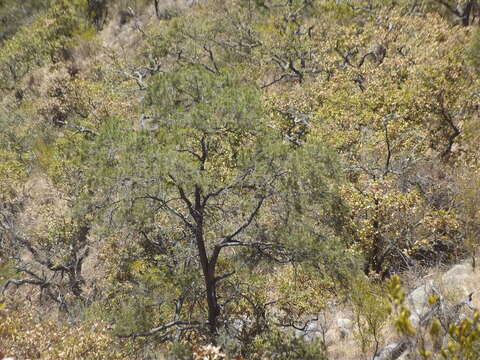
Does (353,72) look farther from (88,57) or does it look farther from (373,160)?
(88,57)

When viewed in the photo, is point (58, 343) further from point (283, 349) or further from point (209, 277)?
point (283, 349)

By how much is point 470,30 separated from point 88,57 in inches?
1154

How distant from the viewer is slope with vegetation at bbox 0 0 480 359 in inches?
295

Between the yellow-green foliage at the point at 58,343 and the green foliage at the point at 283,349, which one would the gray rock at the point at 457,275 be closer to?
the green foliage at the point at 283,349

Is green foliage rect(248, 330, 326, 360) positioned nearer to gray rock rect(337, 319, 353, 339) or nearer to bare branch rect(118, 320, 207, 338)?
bare branch rect(118, 320, 207, 338)

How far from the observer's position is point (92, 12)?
39844 mm

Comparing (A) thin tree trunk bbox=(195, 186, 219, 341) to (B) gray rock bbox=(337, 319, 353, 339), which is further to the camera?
(B) gray rock bbox=(337, 319, 353, 339)

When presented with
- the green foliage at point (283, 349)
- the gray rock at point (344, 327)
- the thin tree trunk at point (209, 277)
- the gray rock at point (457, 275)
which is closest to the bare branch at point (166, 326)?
the thin tree trunk at point (209, 277)

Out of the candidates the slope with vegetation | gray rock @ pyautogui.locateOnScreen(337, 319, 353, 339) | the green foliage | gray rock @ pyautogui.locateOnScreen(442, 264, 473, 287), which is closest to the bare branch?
the slope with vegetation

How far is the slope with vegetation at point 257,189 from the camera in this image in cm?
750

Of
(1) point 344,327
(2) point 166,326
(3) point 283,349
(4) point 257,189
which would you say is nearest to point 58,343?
(2) point 166,326

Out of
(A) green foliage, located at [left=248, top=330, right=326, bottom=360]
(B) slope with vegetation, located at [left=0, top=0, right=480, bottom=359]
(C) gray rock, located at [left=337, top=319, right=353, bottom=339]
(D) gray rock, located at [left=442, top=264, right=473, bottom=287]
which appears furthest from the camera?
(C) gray rock, located at [left=337, top=319, right=353, bottom=339]

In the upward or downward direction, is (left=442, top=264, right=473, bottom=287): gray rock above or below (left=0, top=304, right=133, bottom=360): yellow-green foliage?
below

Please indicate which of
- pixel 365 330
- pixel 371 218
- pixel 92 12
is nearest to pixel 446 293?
pixel 365 330
